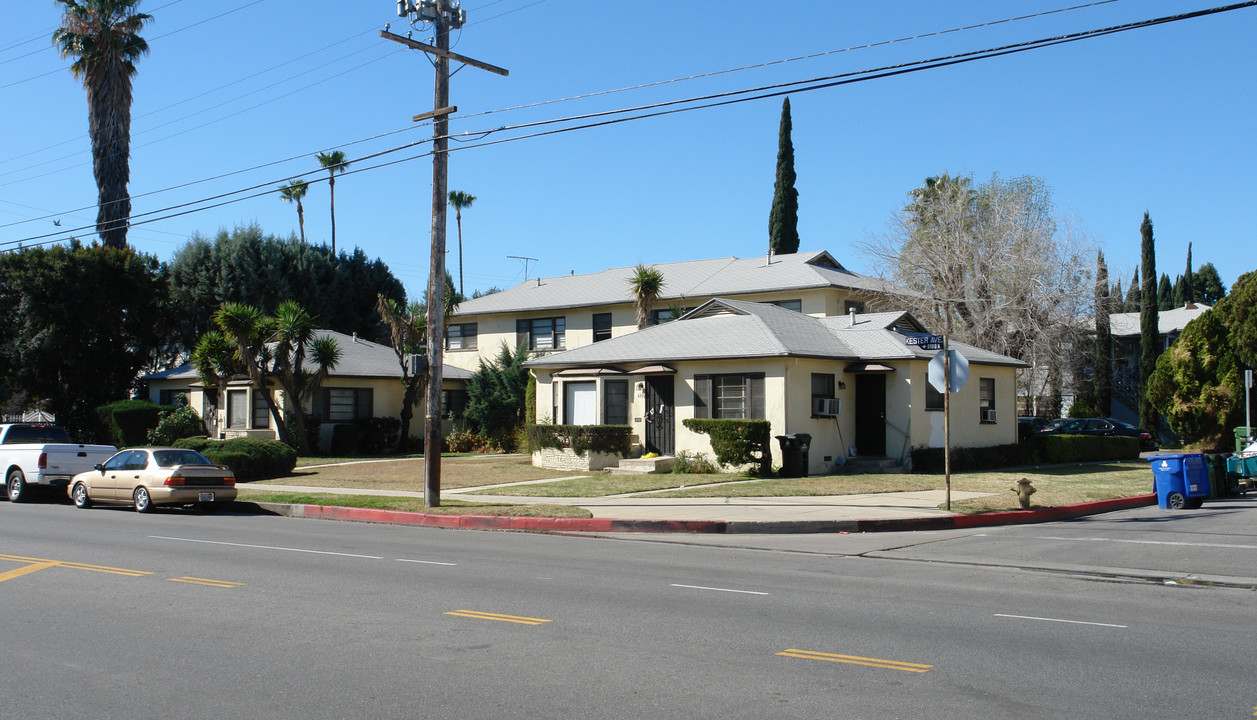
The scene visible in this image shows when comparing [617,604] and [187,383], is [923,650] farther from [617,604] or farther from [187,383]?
[187,383]

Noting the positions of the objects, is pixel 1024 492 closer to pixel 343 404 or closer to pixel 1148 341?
pixel 343 404

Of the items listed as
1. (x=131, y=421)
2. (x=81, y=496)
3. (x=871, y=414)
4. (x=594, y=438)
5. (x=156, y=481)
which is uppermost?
(x=871, y=414)

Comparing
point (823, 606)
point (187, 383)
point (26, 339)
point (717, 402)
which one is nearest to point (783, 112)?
point (717, 402)

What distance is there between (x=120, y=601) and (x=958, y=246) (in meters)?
36.3

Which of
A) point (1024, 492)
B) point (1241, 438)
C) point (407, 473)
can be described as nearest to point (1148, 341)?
point (1241, 438)

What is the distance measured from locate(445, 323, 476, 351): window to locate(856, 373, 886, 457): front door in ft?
73.3

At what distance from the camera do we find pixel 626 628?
806cm

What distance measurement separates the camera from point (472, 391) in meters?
37.5

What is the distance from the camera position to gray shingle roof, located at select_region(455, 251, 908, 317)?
38750 mm

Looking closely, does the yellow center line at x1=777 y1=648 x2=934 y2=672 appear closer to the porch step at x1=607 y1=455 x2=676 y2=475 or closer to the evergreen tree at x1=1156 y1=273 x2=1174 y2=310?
the porch step at x1=607 y1=455 x2=676 y2=475

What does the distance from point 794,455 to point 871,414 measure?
4037 mm

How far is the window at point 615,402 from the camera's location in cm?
2861

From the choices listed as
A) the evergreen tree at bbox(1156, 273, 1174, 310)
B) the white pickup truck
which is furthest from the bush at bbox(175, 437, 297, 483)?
the evergreen tree at bbox(1156, 273, 1174, 310)

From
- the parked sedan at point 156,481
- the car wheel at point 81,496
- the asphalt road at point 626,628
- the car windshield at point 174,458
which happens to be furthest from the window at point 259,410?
the asphalt road at point 626,628
